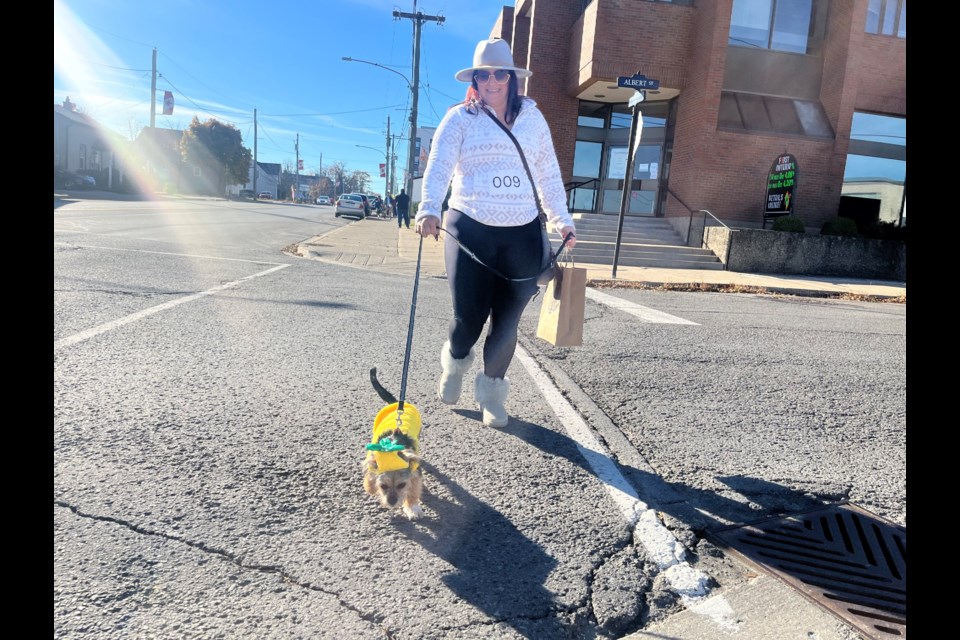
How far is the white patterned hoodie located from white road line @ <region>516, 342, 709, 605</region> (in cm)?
126

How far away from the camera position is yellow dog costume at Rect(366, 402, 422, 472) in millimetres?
2348

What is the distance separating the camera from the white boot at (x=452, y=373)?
3.60 meters

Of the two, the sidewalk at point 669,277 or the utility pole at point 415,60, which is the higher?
the utility pole at point 415,60

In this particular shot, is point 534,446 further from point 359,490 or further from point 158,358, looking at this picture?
point 158,358

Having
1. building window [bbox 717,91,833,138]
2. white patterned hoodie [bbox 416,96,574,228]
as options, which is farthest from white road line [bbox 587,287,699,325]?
building window [bbox 717,91,833,138]

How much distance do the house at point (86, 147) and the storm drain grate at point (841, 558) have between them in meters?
52.3

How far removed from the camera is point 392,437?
246 cm

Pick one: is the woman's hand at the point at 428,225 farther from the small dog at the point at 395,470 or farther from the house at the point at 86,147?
the house at the point at 86,147

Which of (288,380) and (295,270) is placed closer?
(288,380)

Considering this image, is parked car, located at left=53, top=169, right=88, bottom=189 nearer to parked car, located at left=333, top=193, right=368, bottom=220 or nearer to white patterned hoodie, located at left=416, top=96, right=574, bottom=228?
parked car, located at left=333, top=193, right=368, bottom=220

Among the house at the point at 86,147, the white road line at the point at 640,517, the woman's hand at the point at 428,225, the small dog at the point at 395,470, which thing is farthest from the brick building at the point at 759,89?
the house at the point at 86,147
